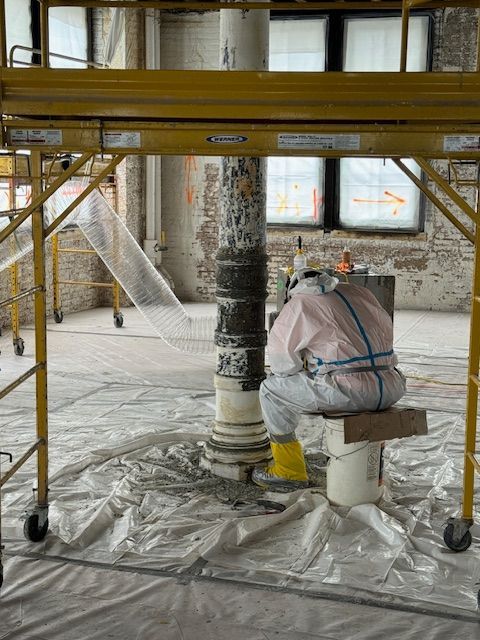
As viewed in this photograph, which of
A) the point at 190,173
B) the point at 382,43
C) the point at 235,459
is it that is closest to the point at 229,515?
the point at 235,459

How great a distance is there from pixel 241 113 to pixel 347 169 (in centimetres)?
849

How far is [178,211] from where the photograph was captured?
40.5ft

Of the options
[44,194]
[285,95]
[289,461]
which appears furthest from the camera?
[289,461]

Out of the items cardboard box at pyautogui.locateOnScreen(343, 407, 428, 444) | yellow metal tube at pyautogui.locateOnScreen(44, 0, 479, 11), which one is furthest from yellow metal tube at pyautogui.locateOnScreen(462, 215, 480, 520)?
yellow metal tube at pyautogui.locateOnScreen(44, 0, 479, 11)

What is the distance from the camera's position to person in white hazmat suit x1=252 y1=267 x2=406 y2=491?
4.49m

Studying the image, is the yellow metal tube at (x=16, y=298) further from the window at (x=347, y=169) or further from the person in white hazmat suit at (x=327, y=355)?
the window at (x=347, y=169)

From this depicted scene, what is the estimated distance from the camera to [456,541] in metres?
4.21

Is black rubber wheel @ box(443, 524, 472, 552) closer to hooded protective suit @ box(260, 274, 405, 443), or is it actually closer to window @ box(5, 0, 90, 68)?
hooded protective suit @ box(260, 274, 405, 443)

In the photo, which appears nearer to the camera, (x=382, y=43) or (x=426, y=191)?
(x=426, y=191)

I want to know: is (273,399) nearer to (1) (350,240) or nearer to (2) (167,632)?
(2) (167,632)

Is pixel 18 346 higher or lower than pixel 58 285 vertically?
lower

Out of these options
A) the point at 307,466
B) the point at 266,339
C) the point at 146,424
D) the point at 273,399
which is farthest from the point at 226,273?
the point at 146,424

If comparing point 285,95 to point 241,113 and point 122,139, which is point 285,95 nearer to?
point 241,113

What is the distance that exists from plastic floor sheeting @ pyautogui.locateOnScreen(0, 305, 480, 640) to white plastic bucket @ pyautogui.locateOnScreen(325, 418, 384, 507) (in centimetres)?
9
